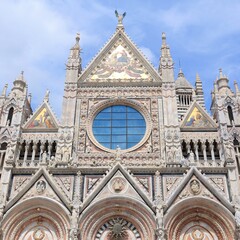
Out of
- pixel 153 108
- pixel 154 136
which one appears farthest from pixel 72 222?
pixel 153 108

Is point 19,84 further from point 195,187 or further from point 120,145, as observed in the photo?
point 195,187

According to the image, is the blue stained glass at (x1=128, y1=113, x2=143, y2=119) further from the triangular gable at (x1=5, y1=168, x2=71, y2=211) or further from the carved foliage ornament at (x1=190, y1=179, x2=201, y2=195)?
the triangular gable at (x1=5, y1=168, x2=71, y2=211)

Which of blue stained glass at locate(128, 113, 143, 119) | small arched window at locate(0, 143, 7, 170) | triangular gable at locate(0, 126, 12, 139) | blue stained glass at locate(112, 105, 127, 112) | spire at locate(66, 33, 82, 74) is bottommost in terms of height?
small arched window at locate(0, 143, 7, 170)

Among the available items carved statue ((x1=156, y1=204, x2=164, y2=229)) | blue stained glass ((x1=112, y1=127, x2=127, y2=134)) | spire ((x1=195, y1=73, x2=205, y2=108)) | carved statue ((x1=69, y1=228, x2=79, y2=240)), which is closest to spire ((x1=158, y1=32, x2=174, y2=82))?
blue stained glass ((x1=112, y1=127, x2=127, y2=134))

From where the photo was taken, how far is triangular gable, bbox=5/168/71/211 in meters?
18.1

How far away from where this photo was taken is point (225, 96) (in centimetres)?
2214

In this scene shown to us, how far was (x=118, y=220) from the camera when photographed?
59.8 ft

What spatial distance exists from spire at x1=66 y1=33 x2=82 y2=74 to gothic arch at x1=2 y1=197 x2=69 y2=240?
8508 millimetres

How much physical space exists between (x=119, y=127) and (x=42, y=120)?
4065 mm

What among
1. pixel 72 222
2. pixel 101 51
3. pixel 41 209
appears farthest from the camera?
pixel 101 51

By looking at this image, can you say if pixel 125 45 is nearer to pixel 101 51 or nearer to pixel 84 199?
pixel 101 51

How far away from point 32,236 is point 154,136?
7572 millimetres

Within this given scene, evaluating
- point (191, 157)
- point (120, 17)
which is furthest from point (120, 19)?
point (191, 157)

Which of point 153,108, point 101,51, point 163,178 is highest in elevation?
point 101,51
